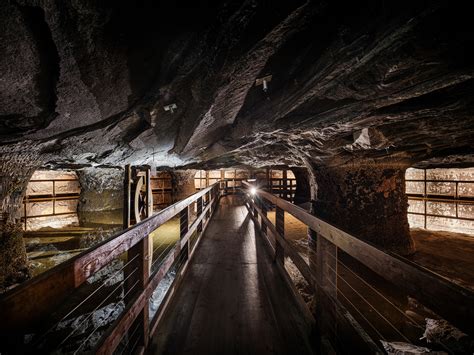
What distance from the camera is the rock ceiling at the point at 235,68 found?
1.48 metres

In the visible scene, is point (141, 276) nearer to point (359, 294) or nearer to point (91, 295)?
point (91, 295)

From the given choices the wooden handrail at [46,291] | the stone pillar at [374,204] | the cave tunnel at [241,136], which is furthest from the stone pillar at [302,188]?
the wooden handrail at [46,291]

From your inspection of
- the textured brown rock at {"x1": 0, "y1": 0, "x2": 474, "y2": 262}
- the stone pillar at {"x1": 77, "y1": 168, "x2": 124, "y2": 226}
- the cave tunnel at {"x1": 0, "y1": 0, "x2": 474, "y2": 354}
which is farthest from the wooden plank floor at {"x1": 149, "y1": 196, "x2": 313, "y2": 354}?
the stone pillar at {"x1": 77, "y1": 168, "x2": 124, "y2": 226}

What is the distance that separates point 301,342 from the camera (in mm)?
1834

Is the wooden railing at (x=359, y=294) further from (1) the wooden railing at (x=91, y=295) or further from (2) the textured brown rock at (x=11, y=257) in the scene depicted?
(2) the textured brown rock at (x=11, y=257)

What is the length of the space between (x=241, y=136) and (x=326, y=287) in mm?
2971

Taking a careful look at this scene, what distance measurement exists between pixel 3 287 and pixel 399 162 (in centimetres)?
795

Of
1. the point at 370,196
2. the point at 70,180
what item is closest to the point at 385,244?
the point at 370,196

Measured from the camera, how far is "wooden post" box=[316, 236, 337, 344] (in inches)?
65.2

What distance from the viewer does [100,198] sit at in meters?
9.23

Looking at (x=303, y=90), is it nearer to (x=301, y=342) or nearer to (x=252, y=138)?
(x=252, y=138)

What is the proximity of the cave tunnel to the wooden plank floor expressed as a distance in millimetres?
19

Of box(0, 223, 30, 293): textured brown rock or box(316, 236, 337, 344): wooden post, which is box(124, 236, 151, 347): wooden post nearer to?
box(316, 236, 337, 344): wooden post

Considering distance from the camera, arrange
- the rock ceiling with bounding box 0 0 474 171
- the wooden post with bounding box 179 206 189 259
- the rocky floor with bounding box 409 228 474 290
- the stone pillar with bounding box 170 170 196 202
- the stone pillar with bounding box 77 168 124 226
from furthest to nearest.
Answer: the stone pillar with bounding box 170 170 196 202, the stone pillar with bounding box 77 168 124 226, the rocky floor with bounding box 409 228 474 290, the wooden post with bounding box 179 206 189 259, the rock ceiling with bounding box 0 0 474 171
